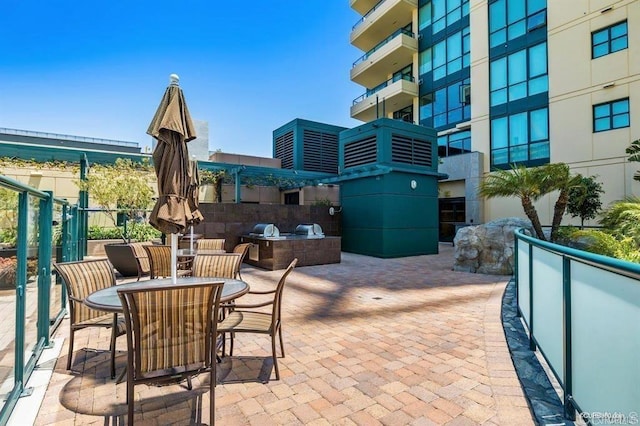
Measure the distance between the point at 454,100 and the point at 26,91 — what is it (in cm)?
2075

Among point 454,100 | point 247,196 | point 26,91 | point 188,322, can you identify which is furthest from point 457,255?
point 26,91

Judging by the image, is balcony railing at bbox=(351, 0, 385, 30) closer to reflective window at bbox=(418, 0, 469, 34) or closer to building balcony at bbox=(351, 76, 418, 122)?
reflective window at bbox=(418, 0, 469, 34)

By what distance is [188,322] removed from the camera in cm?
226

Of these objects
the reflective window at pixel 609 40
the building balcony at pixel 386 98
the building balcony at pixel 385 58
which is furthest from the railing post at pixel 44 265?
the building balcony at pixel 385 58

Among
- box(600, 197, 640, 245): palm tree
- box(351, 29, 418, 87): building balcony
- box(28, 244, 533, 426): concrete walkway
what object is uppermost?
box(351, 29, 418, 87): building balcony

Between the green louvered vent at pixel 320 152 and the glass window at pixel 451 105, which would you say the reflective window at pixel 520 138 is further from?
the green louvered vent at pixel 320 152

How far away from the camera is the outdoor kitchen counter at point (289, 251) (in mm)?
9062

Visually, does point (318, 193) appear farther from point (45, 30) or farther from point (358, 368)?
point (358, 368)

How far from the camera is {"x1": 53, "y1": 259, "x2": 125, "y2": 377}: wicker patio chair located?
123 inches

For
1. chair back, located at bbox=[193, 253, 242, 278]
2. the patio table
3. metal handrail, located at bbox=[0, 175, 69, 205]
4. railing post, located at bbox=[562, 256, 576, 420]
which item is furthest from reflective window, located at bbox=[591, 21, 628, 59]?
metal handrail, located at bbox=[0, 175, 69, 205]

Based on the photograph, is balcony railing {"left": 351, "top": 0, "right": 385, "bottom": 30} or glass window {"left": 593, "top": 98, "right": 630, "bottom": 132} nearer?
glass window {"left": 593, "top": 98, "right": 630, "bottom": 132}

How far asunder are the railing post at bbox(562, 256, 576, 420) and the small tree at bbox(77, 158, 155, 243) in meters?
9.58

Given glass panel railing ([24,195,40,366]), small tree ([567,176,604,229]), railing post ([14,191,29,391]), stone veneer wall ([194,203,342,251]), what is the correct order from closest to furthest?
railing post ([14,191,29,391]) < glass panel railing ([24,195,40,366]) < stone veneer wall ([194,203,342,251]) < small tree ([567,176,604,229])

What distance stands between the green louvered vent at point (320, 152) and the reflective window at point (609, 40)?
11757 mm
